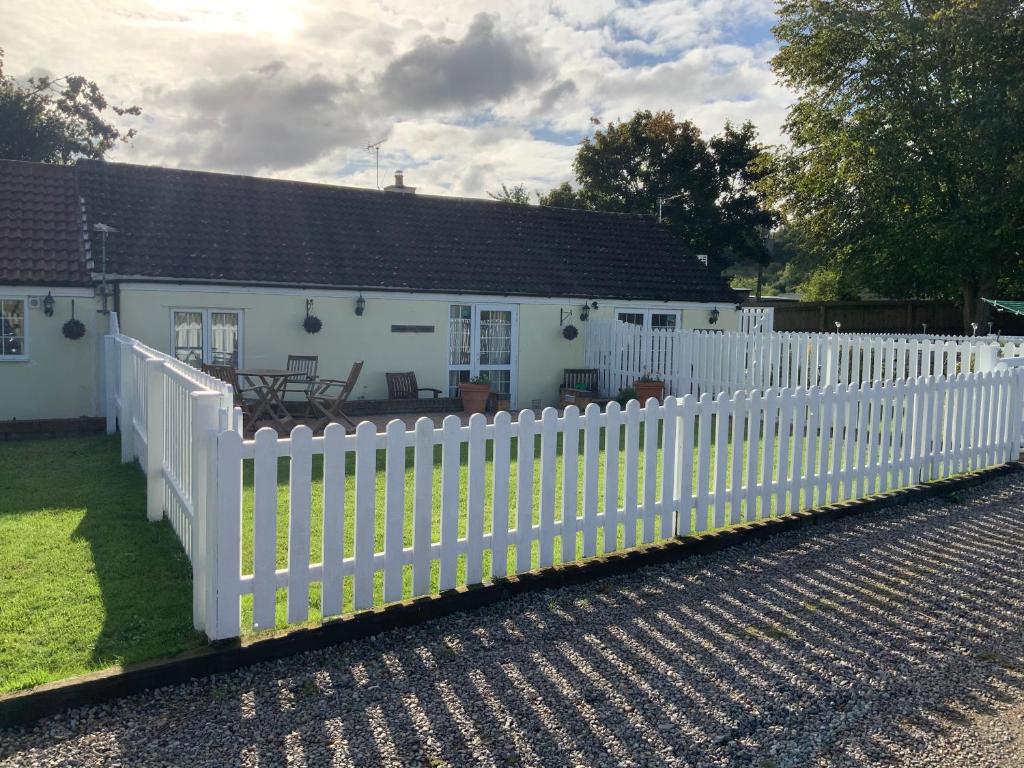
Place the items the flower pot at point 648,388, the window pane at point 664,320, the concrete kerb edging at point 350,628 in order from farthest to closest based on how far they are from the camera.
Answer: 1. the window pane at point 664,320
2. the flower pot at point 648,388
3. the concrete kerb edging at point 350,628

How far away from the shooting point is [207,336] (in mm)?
13617

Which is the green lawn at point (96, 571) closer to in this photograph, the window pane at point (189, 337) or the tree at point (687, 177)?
the window pane at point (189, 337)

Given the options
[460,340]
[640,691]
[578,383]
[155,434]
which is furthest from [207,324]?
[640,691]

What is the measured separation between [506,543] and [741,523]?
95.8 inches

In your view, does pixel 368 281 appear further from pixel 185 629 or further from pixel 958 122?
pixel 958 122

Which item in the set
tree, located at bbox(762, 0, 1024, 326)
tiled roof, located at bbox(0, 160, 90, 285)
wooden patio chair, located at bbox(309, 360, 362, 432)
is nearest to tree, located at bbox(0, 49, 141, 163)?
tiled roof, located at bbox(0, 160, 90, 285)

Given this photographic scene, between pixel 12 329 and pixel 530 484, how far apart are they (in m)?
11.0

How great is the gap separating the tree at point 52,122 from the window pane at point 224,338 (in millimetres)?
20268

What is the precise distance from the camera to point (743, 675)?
400 centimetres

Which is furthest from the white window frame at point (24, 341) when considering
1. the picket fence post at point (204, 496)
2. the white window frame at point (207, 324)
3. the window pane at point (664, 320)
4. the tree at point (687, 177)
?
the tree at point (687, 177)

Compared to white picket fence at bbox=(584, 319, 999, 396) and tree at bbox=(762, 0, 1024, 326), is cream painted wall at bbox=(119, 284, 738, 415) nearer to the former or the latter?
white picket fence at bbox=(584, 319, 999, 396)

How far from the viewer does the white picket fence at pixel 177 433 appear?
409 cm

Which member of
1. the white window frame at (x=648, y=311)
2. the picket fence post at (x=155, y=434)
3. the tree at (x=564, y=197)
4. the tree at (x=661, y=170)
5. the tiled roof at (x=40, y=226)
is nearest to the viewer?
the picket fence post at (x=155, y=434)

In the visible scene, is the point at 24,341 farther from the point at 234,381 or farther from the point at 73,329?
the point at 234,381
